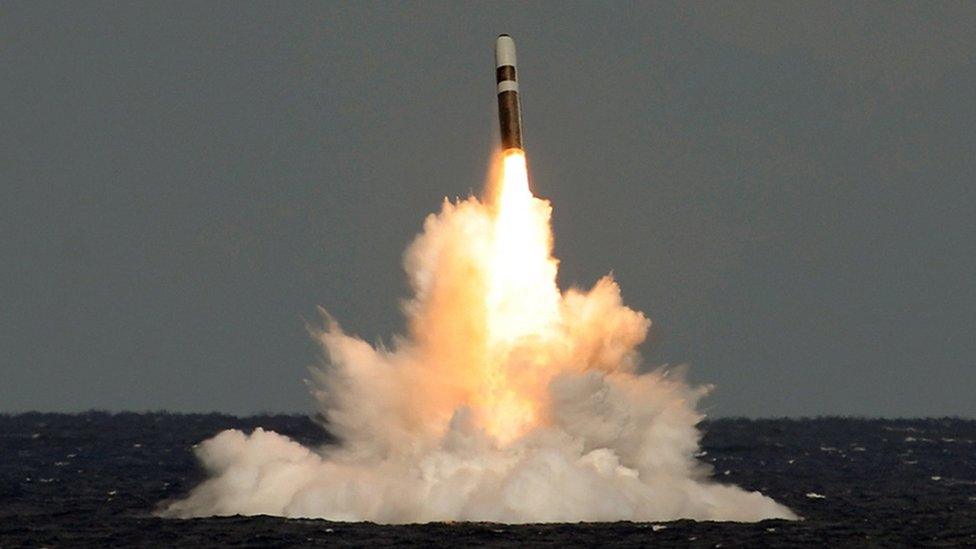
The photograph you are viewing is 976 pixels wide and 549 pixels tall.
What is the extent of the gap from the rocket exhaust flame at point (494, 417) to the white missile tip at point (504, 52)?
2.79 meters

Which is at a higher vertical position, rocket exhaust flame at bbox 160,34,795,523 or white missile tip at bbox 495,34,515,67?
white missile tip at bbox 495,34,515,67

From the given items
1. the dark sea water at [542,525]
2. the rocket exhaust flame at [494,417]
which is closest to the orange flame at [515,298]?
the rocket exhaust flame at [494,417]

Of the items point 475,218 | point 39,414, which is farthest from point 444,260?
point 39,414

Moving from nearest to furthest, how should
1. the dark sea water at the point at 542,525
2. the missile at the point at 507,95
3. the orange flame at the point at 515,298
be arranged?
the dark sea water at the point at 542,525 < the orange flame at the point at 515,298 < the missile at the point at 507,95

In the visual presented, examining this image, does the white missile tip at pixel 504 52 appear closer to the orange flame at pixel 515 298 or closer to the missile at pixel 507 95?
the missile at pixel 507 95

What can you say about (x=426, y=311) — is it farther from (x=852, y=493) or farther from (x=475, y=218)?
(x=852, y=493)

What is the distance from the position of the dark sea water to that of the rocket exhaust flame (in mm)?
908

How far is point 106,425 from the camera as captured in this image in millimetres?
139375

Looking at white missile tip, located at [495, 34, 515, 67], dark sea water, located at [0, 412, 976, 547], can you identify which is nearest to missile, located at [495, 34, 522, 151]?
white missile tip, located at [495, 34, 515, 67]

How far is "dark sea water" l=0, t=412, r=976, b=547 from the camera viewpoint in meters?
57.5

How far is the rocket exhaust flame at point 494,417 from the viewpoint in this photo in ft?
195

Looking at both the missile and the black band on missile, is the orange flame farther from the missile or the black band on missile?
the black band on missile

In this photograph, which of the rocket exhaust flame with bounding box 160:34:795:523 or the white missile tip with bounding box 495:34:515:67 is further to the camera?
the white missile tip with bounding box 495:34:515:67

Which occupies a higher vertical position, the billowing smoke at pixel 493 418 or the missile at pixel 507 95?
the missile at pixel 507 95
